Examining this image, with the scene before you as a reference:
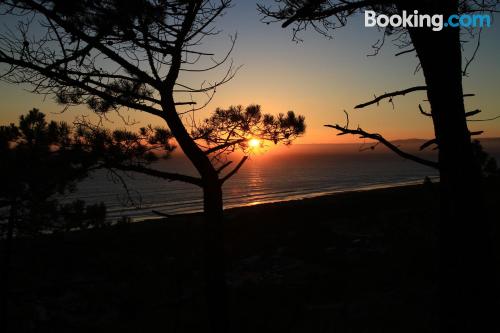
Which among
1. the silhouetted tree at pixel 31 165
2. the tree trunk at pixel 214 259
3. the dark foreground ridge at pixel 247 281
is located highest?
the silhouetted tree at pixel 31 165

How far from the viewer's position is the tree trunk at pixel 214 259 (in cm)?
473

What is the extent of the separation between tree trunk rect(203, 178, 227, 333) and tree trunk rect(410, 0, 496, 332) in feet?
8.15

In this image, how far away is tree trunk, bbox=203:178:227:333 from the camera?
473 cm

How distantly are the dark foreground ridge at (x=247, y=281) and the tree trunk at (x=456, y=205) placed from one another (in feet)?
13.5

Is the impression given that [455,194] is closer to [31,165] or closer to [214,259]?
[214,259]

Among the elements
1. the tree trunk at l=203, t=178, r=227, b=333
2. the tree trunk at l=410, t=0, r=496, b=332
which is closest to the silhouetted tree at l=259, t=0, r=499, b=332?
the tree trunk at l=410, t=0, r=496, b=332

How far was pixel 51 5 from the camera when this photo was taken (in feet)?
13.7

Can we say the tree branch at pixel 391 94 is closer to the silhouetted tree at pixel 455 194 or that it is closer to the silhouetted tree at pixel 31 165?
the silhouetted tree at pixel 455 194

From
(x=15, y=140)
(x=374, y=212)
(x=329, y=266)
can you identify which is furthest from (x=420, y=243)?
(x=374, y=212)

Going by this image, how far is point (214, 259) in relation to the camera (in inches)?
190

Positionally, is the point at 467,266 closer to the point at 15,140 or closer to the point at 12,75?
the point at 12,75

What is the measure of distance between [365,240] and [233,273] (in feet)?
25.0

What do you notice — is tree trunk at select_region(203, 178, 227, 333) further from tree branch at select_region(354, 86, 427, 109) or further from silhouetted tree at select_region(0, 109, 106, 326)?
tree branch at select_region(354, 86, 427, 109)

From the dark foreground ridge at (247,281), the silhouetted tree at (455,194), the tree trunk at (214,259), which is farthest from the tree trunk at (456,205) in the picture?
the dark foreground ridge at (247,281)
